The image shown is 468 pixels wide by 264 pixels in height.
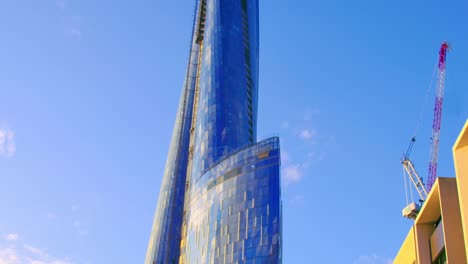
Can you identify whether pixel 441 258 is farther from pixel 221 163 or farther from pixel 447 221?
pixel 221 163

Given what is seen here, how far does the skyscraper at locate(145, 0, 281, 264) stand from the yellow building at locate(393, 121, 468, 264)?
5109 cm

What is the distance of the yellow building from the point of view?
2945 cm

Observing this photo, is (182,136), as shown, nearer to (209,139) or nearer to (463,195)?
(209,139)

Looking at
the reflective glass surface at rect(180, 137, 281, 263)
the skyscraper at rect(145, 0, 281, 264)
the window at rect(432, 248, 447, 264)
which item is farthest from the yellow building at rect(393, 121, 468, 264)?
the skyscraper at rect(145, 0, 281, 264)

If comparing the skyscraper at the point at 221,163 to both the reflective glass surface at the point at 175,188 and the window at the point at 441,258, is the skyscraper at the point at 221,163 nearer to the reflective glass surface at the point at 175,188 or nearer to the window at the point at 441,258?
the reflective glass surface at the point at 175,188

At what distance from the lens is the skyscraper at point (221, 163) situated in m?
90.6

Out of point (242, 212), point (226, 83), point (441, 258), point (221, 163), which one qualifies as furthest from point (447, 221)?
point (226, 83)

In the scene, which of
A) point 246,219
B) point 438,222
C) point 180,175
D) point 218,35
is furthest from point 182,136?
point 438,222

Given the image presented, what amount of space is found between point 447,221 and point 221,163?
7081 centimetres

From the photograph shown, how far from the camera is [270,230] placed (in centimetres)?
8775

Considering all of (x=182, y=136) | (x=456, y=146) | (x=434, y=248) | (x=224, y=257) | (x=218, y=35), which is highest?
(x=218, y=35)

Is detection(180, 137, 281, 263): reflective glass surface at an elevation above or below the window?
above

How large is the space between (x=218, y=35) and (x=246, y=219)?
44.8m

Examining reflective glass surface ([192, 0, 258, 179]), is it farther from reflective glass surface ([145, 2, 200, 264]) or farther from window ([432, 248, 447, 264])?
window ([432, 248, 447, 264])
